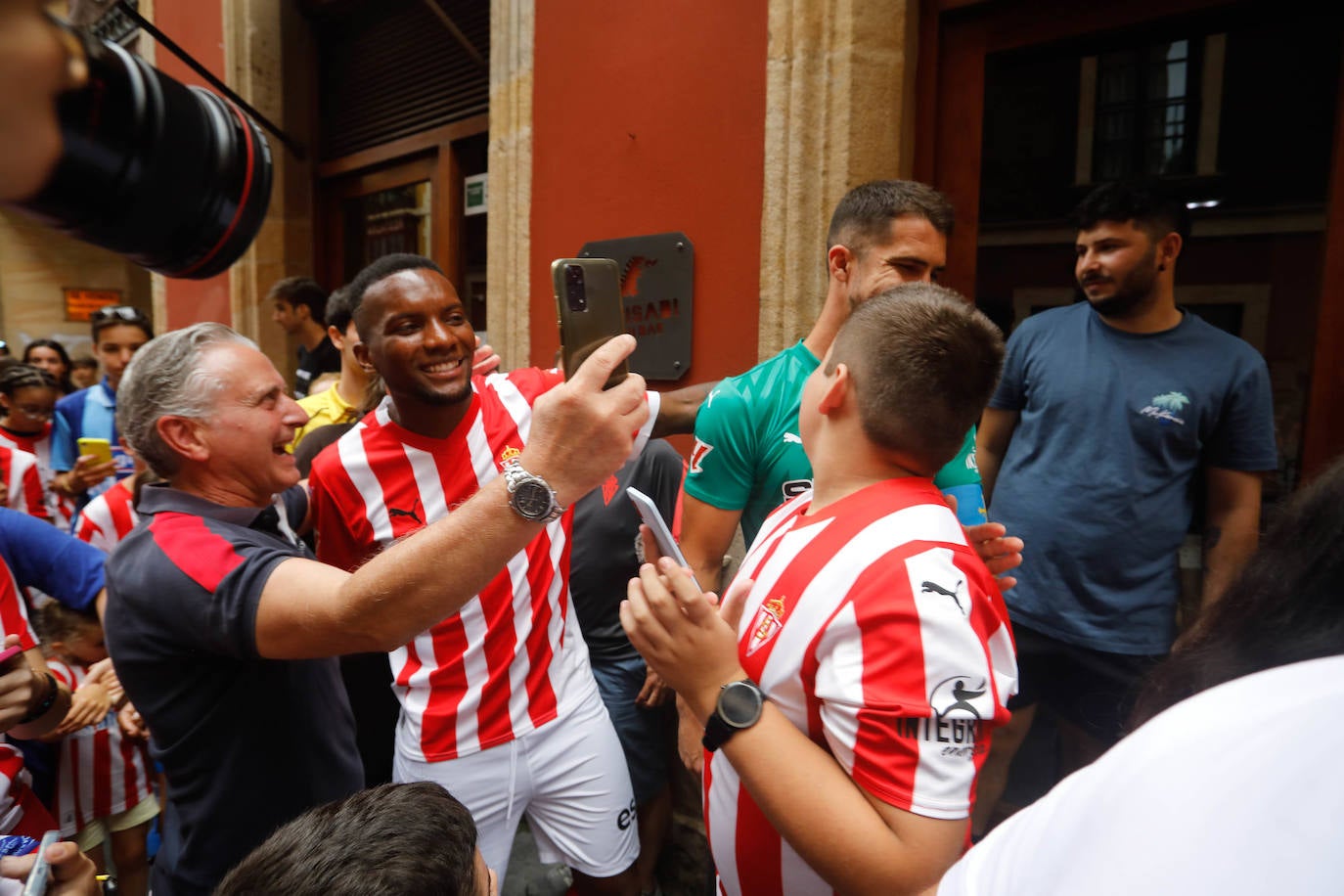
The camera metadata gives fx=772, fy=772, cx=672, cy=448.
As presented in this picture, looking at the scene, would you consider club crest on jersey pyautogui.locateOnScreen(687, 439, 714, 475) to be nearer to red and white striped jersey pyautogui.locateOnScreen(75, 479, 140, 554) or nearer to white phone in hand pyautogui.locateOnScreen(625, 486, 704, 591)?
white phone in hand pyautogui.locateOnScreen(625, 486, 704, 591)

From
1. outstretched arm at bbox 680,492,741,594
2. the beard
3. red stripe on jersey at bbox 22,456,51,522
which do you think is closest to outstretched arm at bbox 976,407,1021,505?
the beard

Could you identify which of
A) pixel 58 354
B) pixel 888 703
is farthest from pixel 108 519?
pixel 58 354

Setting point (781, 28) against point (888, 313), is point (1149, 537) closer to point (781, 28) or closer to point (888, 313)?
point (888, 313)

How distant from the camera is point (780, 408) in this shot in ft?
6.67

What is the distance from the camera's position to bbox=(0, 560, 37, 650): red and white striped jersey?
1.88 metres

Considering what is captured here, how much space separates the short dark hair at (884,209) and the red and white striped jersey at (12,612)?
234cm

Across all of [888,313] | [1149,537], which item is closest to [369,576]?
[888,313]

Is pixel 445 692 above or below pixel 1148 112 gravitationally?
below

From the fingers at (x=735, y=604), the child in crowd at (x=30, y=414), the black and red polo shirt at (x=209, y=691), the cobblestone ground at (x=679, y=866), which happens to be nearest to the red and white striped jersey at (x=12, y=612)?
the black and red polo shirt at (x=209, y=691)

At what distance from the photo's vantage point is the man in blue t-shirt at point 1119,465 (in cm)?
226

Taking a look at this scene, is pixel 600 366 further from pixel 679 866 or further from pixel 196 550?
pixel 679 866

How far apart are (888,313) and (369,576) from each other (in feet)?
3.15

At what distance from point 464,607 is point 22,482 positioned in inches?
108

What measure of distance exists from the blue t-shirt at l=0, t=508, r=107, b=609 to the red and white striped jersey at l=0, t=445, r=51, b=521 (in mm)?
1399
